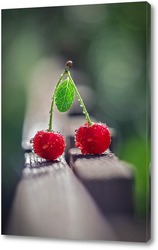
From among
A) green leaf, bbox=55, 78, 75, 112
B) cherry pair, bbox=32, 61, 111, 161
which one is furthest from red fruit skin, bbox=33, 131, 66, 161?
green leaf, bbox=55, 78, 75, 112

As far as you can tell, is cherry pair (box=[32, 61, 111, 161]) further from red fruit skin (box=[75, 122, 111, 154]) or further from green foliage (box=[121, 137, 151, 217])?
green foliage (box=[121, 137, 151, 217])

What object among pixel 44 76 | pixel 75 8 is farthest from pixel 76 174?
pixel 75 8

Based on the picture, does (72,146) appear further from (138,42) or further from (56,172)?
(138,42)

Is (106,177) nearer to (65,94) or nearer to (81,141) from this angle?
(81,141)

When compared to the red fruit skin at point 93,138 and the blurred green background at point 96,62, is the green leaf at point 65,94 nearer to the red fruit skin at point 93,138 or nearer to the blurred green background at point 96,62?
the blurred green background at point 96,62

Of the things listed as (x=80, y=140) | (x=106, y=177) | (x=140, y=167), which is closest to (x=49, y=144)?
(x=80, y=140)

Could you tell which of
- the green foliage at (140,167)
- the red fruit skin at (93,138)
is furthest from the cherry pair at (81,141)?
the green foliage at (140,167)

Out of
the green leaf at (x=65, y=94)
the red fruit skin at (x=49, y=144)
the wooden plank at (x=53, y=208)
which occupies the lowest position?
the wooden plank at (x=53, y=208)
